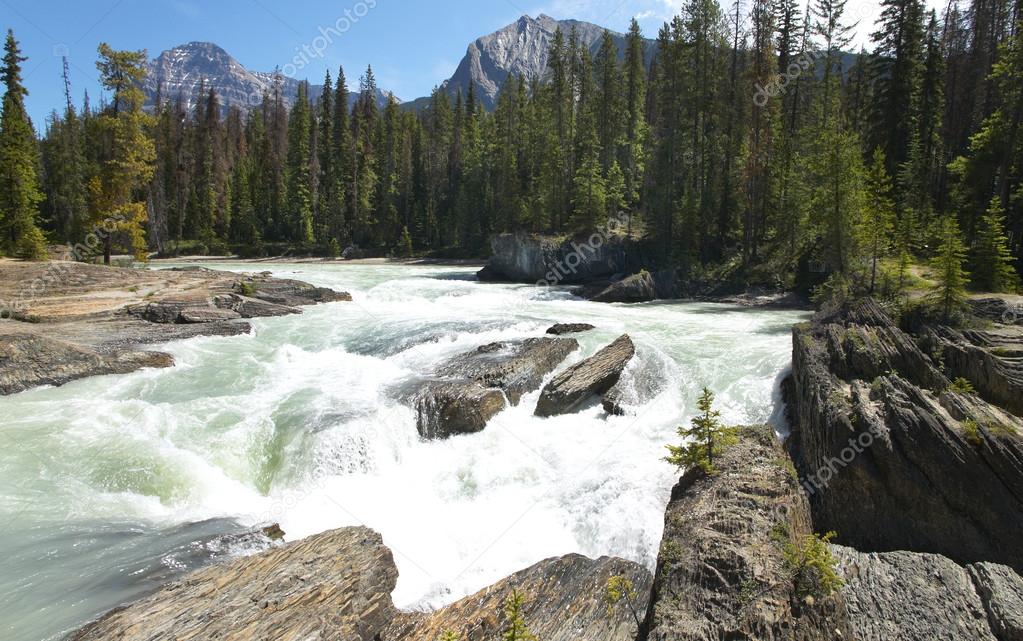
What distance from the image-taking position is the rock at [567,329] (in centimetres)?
2034

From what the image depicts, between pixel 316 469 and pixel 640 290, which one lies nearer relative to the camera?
pixel 316 469

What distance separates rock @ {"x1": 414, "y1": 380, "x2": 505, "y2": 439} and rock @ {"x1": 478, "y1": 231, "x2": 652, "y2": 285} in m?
26.2

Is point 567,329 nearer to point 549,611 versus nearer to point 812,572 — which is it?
point 549,611

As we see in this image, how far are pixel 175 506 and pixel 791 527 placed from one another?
33.2 feet

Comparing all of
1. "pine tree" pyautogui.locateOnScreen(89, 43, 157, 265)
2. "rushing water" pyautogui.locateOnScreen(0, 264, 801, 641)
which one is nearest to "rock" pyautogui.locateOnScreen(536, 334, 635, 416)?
"rushing water" pyautogui.locateOnScreen(0, 264, 801, 641)

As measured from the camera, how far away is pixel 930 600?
6434 millimetres

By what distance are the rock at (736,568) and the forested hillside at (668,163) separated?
11.5 m

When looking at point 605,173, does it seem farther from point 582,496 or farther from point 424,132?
point 582,496

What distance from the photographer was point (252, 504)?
34.0 ft

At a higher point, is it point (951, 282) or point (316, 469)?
point (951, 282)

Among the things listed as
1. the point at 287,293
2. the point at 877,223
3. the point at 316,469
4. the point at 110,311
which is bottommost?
the point at 316,469

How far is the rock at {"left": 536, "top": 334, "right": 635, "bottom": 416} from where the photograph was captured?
14.6m

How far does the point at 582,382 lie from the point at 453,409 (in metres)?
3.81

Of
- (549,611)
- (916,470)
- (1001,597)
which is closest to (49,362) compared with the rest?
(549,611)
